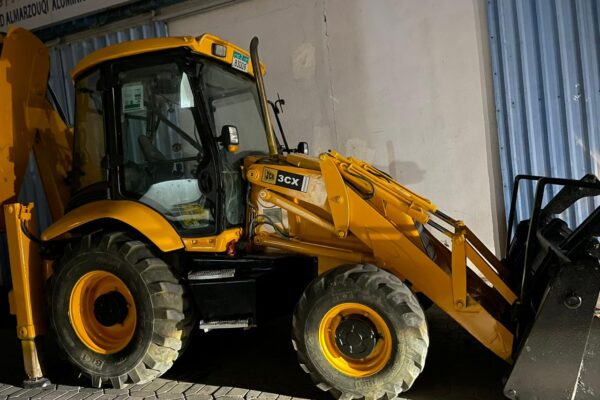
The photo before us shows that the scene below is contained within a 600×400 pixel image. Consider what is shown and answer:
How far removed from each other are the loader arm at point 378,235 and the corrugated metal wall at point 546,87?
2077 mm

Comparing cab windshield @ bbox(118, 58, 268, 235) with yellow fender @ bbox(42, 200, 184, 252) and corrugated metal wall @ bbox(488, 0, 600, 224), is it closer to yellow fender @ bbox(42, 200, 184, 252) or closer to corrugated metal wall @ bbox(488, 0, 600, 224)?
yellow fender @ bbox(42, 200, 184, 252)

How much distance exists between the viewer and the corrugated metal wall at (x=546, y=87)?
4926 mm

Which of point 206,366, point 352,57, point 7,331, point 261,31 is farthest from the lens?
point 261,31

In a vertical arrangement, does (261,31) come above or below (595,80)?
above

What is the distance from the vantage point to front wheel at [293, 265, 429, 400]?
110 inches

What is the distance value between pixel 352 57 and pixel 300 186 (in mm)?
3087

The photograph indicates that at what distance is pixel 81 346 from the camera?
11.5 ft

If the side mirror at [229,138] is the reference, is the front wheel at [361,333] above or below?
below

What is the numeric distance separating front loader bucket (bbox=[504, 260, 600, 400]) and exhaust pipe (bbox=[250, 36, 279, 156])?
2.05 metres

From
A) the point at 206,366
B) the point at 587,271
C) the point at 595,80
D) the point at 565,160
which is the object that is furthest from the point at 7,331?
Result: the point at 595,80

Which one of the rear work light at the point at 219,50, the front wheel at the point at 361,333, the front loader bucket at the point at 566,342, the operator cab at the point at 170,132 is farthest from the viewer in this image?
the rear work light at the point at 219,50

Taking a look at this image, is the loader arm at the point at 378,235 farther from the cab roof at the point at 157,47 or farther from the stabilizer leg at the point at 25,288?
the stabilizer leg at the point at 25,288

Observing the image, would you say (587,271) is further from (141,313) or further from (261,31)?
(261,31)

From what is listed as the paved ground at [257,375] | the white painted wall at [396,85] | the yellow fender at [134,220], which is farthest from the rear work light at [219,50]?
the white painted wall at [396,85]
